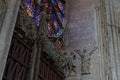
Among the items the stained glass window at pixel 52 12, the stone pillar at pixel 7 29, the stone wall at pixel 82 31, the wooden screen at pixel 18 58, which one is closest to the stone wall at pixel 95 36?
the stone wall at pixel 82 31

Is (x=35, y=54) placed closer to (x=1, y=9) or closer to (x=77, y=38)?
(x=1, y=9)

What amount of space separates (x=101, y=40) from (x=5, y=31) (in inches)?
189

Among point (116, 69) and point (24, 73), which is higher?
point (116, 69)

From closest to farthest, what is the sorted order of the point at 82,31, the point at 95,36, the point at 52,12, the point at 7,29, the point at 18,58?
the point at 7,29
the point at 18,58
the point at 95,36
the point at 82,31
the point at 52,12

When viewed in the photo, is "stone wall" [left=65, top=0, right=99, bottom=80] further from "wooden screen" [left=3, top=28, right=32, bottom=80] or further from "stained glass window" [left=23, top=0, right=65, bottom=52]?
"wooden screen" [left=3, top=28, right=32, bottom=80]

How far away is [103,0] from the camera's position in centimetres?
1117

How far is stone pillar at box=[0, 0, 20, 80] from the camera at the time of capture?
180 inches

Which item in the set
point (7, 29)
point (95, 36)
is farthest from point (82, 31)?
point (7, 29)

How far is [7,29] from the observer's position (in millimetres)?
4879

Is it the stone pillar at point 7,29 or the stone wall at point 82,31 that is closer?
the stone pillar at point 7,29

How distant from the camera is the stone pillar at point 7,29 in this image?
4562 millimetres

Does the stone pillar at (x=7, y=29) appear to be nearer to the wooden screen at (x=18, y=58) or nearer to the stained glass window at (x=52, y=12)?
the wooden screen at (x=18, y=58)

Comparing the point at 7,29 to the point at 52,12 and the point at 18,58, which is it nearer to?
the point at 18,58

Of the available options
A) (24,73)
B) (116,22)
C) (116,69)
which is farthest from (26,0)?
(116,22)
